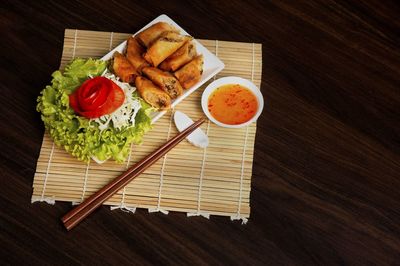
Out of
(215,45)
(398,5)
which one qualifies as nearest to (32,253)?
(215,45)

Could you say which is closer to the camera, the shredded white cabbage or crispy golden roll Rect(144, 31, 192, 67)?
the shredded white cabbage

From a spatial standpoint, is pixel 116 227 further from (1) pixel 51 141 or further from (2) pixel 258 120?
(2) pixel 258 120

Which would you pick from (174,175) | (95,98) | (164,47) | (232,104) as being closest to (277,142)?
(232,104)

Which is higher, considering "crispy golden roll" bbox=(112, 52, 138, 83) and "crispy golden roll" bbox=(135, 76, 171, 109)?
"crispy golden roll" bbox=(112, 52, 138, 83)

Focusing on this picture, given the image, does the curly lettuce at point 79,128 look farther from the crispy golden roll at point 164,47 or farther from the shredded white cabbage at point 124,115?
the crispy golden roll at point 164,47

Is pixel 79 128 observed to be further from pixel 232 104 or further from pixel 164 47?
pixel 232 104

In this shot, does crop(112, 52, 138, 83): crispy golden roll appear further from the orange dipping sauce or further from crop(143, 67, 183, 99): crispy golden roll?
the orange dipping sauce

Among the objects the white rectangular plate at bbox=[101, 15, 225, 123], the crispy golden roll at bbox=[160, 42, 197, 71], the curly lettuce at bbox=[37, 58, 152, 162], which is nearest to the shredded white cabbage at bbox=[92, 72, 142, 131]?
the curly lettuce at bbox=[37, 58, 152, 162]

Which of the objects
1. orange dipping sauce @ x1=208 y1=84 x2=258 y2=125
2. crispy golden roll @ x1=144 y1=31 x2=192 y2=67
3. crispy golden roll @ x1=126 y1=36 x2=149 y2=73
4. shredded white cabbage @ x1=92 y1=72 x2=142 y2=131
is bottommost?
orange dipping sauce @ x1=208 y1=84 x2=258 y2=125
